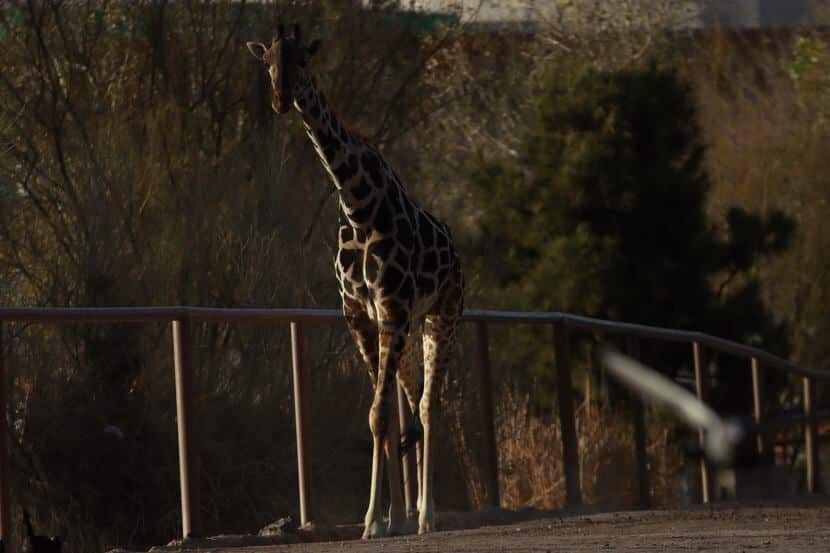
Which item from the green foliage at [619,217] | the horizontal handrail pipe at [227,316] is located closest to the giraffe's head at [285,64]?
the horizontal handrail pipe at [227,316]

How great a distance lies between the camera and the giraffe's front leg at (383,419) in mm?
9281

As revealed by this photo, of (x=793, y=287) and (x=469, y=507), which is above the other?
(x=793, y=287)

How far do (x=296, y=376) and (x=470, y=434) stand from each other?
455cm

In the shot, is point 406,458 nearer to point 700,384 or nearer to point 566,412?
point 566,412

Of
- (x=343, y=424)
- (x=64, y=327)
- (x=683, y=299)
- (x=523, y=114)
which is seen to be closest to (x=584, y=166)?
(x=683, y=299)

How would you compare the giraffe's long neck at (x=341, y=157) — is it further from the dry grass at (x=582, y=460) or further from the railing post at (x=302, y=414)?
the dry grass at (x=582, y=460)

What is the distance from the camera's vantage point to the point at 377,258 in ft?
30.8

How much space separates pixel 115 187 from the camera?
14.1 m

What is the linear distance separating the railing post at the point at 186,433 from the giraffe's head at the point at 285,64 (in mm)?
1189

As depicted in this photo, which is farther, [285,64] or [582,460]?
[582,460]

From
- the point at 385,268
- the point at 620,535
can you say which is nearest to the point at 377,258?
the point at 385,268

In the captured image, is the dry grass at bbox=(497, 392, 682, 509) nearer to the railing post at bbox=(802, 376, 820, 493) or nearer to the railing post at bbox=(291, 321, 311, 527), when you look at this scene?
the railing post at bbox=(802, 376, 820, 493)

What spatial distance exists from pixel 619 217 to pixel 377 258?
11018 mm

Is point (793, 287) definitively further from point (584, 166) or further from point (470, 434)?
point (470, 434)
